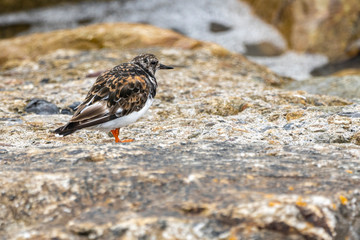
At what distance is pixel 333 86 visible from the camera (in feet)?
26.9

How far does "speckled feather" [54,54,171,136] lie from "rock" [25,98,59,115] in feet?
4.86

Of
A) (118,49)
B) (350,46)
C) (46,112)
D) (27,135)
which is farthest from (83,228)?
(350,46)

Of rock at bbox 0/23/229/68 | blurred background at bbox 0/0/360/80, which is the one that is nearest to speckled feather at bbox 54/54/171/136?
rock at bbox 0/23/229/68

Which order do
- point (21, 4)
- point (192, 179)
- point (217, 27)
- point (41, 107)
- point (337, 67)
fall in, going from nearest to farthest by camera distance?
point (192, 179), point (41, 107), point (337, 67), point (217, 27), point (21, 4)

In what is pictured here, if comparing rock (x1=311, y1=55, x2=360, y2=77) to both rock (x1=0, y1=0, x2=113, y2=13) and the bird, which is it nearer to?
the bird

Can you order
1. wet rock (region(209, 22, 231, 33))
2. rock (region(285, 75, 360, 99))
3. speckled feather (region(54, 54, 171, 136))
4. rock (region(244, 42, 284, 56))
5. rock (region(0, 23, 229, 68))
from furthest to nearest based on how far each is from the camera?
wet rock (region(209, 22, 231, 33))
rock (region(244, 42, 284, 56))
rock (region(0, 23, 229, 68))
rock (region(285, 75, 360, 99))
speckled feather (region(54, 54, 171, 136))

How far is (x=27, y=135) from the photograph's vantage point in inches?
219

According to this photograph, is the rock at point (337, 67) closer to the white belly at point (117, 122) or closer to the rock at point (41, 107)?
the rock at point (41, 107)

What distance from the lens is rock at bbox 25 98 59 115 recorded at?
22.0 ft

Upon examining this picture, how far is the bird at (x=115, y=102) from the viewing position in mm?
5031

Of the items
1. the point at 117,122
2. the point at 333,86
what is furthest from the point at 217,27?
the point at 117,122

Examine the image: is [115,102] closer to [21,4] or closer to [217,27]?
[217,27]

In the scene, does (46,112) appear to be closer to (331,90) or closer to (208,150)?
(208,150)

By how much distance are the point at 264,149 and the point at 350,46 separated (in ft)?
29.4
